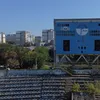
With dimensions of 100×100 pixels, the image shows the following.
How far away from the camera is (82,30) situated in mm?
20984

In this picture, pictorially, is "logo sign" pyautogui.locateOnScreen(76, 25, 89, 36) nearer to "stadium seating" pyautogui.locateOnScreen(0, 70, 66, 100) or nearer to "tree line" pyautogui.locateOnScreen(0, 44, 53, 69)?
"tree line" pyautogui.locateOnScreen(0, 44, 53, 69)

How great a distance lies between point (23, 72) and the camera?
18.5 meters

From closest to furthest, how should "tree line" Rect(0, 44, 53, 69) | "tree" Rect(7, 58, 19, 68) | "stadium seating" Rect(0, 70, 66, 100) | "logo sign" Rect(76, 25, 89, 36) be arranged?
"stadium seating" Rect(0, 70, 66, 100)
"logo sign" Rect(76, 25, 89, 36)
"tree" Rect(7, 58, 19, 68)
"tree line" Rect(0, 44, 53, 69)

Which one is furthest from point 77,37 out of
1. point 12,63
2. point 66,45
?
point 12,63

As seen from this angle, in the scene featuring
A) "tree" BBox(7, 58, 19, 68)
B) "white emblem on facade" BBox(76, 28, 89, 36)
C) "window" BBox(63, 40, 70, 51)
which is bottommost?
"tree" BBox(7, 58, 19, 68)

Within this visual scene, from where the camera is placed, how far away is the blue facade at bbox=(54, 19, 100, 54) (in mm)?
21062

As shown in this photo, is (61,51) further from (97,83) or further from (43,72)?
(97,83)

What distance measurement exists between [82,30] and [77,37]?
73 centimetres

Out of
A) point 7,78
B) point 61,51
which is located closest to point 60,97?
point 7,78

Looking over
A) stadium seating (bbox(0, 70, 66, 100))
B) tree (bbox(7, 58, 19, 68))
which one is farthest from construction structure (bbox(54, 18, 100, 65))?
tree (bbox(7, 58, 19, 68))

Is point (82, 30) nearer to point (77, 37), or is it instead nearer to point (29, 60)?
point (77, 37)

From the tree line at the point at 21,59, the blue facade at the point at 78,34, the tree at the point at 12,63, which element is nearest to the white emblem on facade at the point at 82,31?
the blue facade at the point at 78,34

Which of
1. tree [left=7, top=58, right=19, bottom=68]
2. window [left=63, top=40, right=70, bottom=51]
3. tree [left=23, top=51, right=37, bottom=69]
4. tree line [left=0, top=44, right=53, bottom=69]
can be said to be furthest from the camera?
tree [left=23, top=51, right=37, bottom=69]

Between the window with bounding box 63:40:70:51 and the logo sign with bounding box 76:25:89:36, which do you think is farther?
the window with bounding box 63:40:70:51
